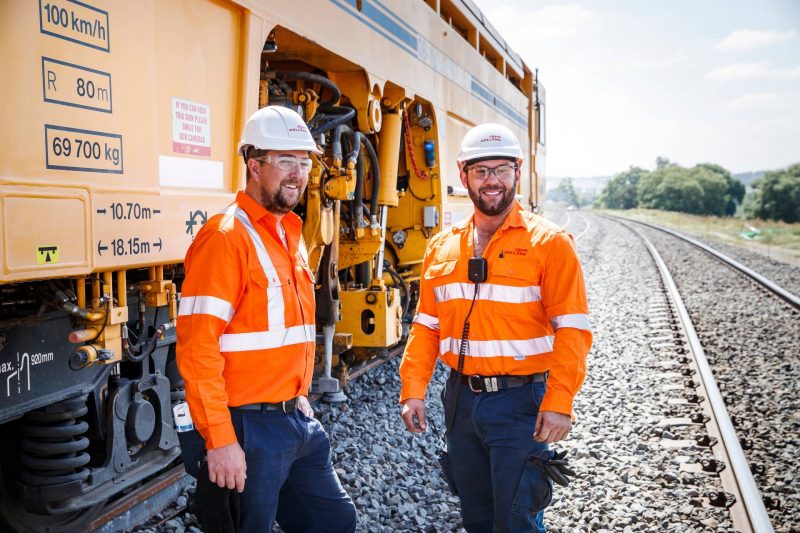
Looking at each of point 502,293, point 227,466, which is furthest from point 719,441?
point 227,466

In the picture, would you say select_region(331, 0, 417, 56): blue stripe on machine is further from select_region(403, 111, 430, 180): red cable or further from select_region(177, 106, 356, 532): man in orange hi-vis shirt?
select_region(177, 106, 356, 532): man in orange hi-vis shirt

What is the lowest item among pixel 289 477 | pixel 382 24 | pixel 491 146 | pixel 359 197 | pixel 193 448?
pixel 289 477

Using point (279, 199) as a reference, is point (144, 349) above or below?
below

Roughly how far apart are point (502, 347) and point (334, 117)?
2.63 metres

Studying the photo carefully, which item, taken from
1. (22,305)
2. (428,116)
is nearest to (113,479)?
(22,305)

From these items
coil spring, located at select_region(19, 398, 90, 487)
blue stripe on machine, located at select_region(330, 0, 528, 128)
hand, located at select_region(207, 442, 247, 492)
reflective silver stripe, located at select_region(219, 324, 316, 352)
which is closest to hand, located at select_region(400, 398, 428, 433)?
reflective silver stripe, located at select_region(219, 324, 316, 352)

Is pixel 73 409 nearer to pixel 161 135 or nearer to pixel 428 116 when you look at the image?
pixel 161 135

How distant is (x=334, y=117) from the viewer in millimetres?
4945

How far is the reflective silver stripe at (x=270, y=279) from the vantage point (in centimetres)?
256

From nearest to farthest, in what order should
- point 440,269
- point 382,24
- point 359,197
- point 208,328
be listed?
point 208,328 → point 440,269 → point 382,24 → point 359,197

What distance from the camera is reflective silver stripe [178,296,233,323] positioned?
236 centimetres

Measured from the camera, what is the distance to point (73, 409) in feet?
10.3

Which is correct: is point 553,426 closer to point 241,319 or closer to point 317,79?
point 241,319

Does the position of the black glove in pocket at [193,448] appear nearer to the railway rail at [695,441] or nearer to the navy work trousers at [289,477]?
the navy work trousers at [289,477]
